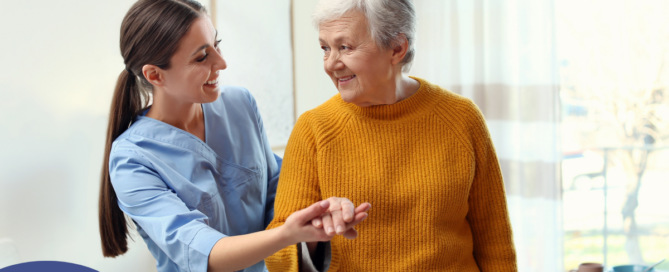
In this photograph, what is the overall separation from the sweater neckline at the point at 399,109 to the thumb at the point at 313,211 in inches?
15.4

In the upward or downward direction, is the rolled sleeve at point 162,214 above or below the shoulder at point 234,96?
below

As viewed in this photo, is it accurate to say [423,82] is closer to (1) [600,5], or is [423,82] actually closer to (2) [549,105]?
(2) [549,105]

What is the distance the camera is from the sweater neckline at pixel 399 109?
1267mm

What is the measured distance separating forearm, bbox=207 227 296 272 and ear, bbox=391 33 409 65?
529mm

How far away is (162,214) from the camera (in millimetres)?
1138

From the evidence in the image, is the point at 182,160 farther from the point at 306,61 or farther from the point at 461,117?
the point at 306,61

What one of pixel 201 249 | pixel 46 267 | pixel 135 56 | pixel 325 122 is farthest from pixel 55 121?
pixel 325 122

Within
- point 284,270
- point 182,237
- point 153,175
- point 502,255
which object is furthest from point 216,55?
point 502,255

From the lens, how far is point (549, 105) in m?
2.48

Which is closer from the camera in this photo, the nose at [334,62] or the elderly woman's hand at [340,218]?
the elderly woman's hand at [340,218]

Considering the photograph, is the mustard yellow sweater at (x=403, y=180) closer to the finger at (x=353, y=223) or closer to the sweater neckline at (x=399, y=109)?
the sweater neckline at (x=399, y=109)

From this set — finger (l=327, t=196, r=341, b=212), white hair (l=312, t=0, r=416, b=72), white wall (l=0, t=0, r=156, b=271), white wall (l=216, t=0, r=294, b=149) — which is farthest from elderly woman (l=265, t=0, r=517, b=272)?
white wall (l=216, t=0, r=294, b=149)

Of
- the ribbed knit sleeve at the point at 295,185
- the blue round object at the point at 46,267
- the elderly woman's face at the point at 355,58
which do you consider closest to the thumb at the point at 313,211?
the ribbed knit sleeve at the point at 295,185

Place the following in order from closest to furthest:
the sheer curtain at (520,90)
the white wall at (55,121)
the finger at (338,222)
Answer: the finger at (338,222) → the white wall at (55,121) → the sheer curtain at (520,90)
